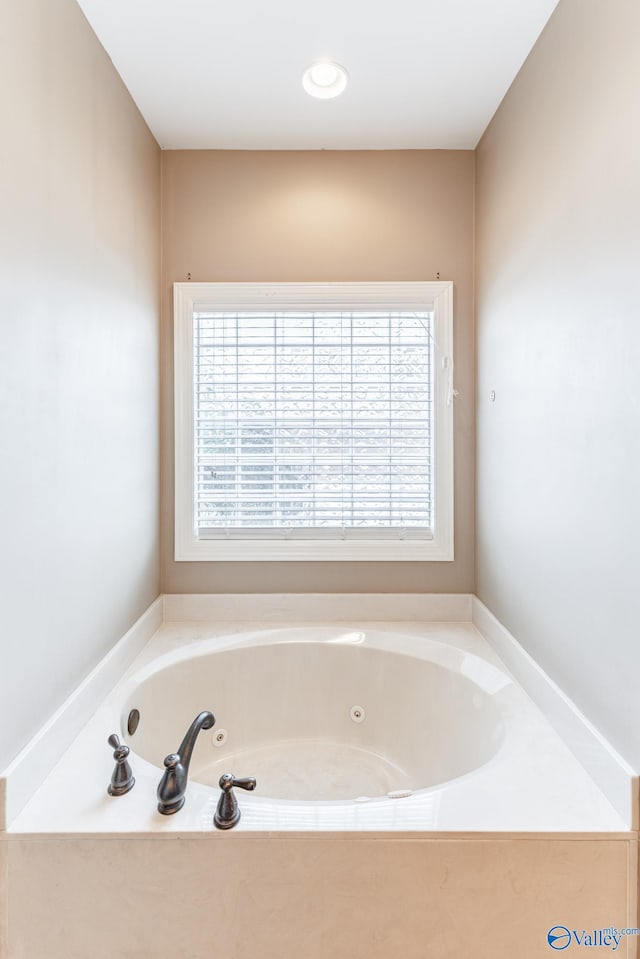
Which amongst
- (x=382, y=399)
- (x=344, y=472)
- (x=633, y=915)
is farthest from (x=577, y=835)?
(x=382, y=399)

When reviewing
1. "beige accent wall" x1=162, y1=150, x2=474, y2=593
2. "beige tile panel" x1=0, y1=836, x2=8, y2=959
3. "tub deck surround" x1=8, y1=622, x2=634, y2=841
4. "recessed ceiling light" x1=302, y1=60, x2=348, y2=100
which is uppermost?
"recessed ceiling light" x1=302, y1=60, x2=348, y2=100

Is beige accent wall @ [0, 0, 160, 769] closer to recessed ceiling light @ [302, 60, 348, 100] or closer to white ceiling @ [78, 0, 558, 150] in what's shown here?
white ceiling @ [78, 0, 558, 150]

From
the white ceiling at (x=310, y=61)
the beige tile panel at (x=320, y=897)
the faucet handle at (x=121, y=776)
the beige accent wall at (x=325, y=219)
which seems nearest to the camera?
the beige tile panel at (x=320, y=897)

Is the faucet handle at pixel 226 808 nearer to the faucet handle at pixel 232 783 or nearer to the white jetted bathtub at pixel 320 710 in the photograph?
the faucet handle at pixel 232 783

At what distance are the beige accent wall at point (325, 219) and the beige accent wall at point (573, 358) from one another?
0.86 ft

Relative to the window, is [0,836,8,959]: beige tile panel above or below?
below

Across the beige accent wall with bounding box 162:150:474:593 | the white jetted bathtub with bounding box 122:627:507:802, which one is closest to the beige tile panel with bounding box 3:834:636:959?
the white jetted bathtub with bounding box 122:627:507:802

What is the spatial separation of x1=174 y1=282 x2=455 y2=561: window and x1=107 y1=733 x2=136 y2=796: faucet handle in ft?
3.55

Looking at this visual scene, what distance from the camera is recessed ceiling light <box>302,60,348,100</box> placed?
66.7 inches

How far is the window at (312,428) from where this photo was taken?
223 centimetres

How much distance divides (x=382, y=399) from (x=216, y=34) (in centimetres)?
133

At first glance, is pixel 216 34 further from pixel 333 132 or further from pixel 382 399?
pixel 382 399

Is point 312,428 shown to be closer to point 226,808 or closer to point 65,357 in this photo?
point 65,357

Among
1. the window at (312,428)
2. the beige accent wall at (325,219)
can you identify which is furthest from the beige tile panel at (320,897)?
the beige accent wall at (325,219)
